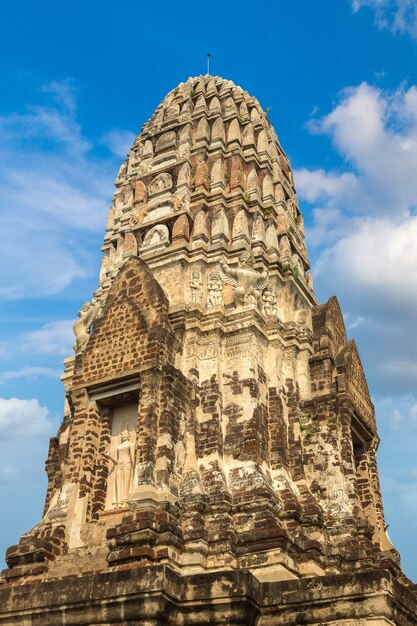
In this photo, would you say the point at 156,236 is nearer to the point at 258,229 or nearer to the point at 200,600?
the point at 258,229

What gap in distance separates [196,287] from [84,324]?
144 inches

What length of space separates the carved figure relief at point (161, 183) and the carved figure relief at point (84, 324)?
12.6 feet

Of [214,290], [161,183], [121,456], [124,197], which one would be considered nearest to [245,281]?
[214,290]

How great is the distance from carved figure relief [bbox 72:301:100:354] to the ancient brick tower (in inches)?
2.4

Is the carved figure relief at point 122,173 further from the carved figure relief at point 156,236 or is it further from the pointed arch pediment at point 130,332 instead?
the pointed arch pediment at point 130,332

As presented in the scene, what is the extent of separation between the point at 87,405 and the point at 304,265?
924 centimetres

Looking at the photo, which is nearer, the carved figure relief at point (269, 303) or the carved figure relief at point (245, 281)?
the carved figure relief at point (245, 281)

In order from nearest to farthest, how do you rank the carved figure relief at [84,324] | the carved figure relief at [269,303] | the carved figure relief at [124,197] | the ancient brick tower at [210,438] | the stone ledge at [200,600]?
the stone ledge at [200,600]
the ancient brick tower at [210,438]
the carved figure relief at [269,303]
the carved figure relief at [84,324]
the carved figure relief at [124,197]

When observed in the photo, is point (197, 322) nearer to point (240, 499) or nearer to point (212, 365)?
point (212, 365)

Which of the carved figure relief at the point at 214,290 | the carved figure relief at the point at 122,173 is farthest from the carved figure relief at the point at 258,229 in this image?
the carved figure relief at the point at 122,173

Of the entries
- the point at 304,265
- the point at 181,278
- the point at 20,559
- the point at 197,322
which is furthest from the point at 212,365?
the point at 304,265

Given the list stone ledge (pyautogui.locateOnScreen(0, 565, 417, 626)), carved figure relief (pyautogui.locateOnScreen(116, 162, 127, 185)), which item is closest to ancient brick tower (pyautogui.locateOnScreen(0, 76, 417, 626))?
stone ledge (pyautogui.locateOnScreen(0, 565, 417, 626))

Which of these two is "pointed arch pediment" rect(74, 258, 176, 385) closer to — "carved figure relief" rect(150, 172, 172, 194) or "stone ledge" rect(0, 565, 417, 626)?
"carved figure relief" rect(150, 172, 172, 194)

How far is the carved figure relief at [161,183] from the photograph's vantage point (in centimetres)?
2086
